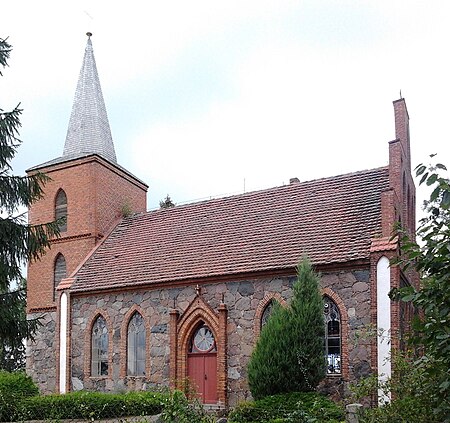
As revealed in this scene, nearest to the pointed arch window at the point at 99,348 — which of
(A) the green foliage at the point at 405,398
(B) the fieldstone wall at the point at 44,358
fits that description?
(B) the fieldstone wall at the point at 44,358

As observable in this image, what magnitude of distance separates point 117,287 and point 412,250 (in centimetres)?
1734

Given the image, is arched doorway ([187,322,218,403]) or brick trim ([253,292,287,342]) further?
arched doorway ([187,322,218,403])

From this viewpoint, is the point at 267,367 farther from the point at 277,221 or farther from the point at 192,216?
the point at 192,216

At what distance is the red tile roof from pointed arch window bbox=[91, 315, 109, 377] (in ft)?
4.36

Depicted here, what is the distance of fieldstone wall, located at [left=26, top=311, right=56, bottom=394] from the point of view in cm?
2289

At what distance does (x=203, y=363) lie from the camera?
755 inches

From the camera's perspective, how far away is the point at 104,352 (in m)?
21.2

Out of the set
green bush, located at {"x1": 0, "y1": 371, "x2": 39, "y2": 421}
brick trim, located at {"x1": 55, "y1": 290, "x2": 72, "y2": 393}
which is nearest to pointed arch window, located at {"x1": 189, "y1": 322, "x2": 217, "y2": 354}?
brick trim, located at {"x1": 55, "y1": 290, "x2": 72, "y2": 393}

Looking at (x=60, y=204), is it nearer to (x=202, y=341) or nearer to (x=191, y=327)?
(x=191, y=327)

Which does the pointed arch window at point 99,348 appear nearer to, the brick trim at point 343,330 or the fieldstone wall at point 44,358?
the fieldstone wall at point 44,358

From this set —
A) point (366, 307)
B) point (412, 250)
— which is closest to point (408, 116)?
point (366, 307)

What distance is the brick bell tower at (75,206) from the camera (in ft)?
77.7

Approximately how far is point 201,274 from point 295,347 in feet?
15.8

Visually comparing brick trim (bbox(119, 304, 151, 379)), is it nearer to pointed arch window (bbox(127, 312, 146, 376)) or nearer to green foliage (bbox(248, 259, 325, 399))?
pointed arch window (bbox(127, 312, 146, 376))
